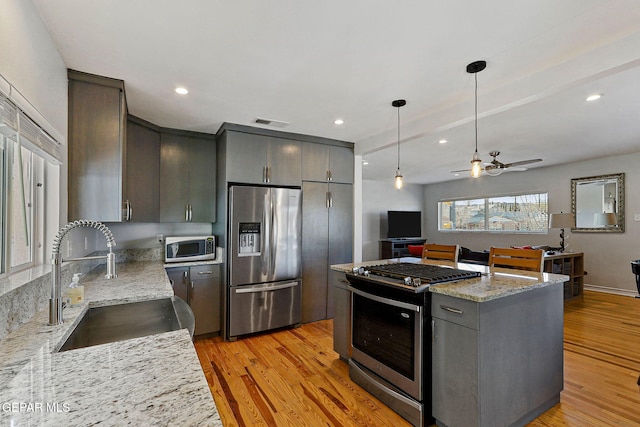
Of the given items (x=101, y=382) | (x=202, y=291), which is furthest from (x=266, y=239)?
(x=101, y=382)

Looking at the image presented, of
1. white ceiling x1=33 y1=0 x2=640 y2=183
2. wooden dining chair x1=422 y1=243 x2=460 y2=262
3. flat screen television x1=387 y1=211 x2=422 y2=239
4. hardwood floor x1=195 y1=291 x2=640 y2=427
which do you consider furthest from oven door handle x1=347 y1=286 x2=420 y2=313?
flat screen television x1=387 y1=211 x2=422 y2=239

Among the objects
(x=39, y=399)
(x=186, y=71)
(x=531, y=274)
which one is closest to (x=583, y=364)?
(x=531, y=274)

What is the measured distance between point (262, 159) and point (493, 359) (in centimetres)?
293

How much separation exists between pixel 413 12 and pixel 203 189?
119 inches

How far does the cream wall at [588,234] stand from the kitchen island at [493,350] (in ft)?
15.5

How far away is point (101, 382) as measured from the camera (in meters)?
0.85

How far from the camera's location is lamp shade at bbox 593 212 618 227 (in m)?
5.27

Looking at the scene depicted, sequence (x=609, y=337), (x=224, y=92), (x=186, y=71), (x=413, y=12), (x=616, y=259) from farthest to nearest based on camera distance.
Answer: (x=616, y=259)
(x=609, y=337)
(x=224, y=92)
(x=186, y=71)
(x=413, y=12)

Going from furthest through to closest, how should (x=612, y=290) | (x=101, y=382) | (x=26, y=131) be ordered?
(x=612, y=290), (x=26, y=131), (x=101, y=382)

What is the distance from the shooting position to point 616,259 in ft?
17.7

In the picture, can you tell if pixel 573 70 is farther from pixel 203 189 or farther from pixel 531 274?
pixel 203 189

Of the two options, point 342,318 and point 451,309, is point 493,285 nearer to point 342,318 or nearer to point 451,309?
point 451,309

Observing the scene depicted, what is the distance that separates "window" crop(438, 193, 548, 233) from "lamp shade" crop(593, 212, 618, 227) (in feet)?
3.13

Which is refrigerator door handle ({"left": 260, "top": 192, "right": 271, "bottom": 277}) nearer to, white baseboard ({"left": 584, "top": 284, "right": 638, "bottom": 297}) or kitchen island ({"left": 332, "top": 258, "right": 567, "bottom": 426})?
kitchen island ({"left": 332, "top": 258, "right": 567, "bottom": 426})
